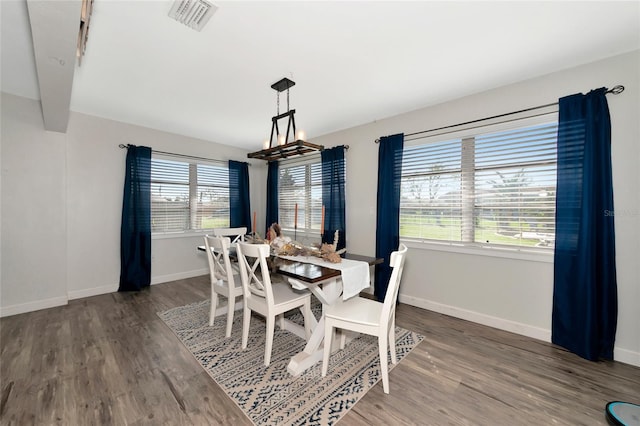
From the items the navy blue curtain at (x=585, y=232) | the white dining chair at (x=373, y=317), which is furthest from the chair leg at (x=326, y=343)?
the navy blue curtain at (x=585, y=232)

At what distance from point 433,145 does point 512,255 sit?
5.01 feet

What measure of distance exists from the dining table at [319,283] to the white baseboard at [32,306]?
3.17 metres

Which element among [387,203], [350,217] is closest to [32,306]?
[350,217]

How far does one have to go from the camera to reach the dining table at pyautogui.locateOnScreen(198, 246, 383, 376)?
6.55 ft

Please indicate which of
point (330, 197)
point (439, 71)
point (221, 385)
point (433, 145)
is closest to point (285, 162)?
point (330, 197)

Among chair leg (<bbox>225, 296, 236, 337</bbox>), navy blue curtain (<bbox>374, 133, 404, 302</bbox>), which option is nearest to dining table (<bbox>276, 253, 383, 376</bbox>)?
chair leg (<bbox>225, 296, 236, 337</bbox>)

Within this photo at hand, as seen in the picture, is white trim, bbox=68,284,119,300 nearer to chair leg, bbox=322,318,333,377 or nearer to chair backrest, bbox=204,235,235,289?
chair backrest, bbox=204,235,235,289

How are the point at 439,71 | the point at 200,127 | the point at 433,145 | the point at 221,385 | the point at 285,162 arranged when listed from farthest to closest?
1. the point at 285,162
2. the point at 200,127
3. the point at 433,145
4. the point at 439,71
5. the point at 221,385

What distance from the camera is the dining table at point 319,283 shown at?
200 centimetres

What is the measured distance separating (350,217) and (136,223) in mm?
3321

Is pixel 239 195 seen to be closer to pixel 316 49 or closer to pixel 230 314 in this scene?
pixel 230 314

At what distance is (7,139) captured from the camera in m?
3.07

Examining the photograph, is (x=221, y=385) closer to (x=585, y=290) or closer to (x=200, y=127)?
(x=585, y=290)

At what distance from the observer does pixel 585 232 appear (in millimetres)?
2229
